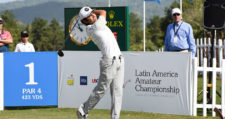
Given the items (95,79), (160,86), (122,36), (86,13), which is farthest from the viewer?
(122,36)

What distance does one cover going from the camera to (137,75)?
11125mm

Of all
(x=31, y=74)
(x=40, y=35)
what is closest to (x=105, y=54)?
(x=31, y=74)

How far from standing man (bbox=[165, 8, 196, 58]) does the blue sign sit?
2736mm

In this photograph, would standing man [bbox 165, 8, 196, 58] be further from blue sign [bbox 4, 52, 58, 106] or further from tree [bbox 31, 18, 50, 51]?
tree [bbox 31, 18, 50, 51]

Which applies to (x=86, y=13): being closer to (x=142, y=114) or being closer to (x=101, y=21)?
(x=101, y=21)

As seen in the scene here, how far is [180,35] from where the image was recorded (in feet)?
36.6

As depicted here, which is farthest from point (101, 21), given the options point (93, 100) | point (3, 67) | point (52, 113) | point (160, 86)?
point (3, 67)

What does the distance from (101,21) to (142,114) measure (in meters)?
3.29

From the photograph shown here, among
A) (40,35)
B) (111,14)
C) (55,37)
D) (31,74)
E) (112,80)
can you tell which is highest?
(40,35)

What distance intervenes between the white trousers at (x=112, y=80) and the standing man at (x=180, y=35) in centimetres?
320

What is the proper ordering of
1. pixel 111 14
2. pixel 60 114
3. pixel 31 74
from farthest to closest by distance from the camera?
pixel 111 14
pixel 31 74
pixel 60 114

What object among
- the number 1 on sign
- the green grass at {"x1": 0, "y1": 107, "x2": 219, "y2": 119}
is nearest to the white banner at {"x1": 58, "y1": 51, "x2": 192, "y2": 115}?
the green grass at {"x1": 0, "y1": 107, "x2": 219, "y2": 119}

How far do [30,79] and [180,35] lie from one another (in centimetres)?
351

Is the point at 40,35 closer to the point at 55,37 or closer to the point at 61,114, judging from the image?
the point at 55,37
